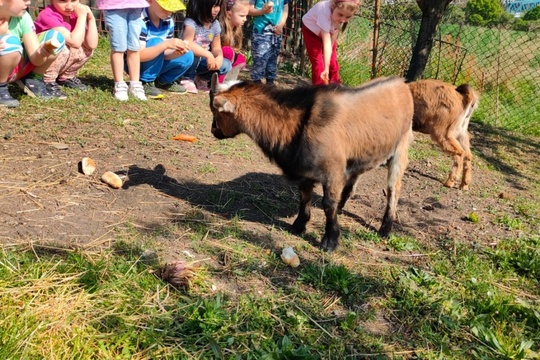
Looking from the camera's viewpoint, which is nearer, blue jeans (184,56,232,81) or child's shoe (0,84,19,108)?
child's shoe (0,84,19,108)

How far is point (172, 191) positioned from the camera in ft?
15.9

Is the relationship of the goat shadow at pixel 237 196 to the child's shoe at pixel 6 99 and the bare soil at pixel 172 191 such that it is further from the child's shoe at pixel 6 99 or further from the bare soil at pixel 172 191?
the child's shoe at pixel 6 99

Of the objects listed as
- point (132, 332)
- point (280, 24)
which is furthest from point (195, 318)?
point (280, 24)

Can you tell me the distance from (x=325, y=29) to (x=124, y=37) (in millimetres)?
2595

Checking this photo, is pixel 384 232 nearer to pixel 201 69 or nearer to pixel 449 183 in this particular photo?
pixel 449 183

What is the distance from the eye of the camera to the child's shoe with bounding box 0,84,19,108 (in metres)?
5.88

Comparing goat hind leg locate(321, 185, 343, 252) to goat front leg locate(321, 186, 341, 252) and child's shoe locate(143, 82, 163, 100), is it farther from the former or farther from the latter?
child's shoe locate(143, 82, 163, 100)

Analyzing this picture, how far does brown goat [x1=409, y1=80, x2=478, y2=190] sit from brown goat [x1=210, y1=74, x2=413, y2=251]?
1.74 m

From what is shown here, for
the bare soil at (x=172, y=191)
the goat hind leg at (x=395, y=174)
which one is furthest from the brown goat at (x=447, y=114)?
the goat hind leg at (x=395, y=174)

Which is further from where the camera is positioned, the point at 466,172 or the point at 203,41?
the point at 203,41

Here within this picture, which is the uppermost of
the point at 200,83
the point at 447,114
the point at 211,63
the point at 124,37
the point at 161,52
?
the point at 124,37

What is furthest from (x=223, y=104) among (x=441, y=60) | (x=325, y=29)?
(x=441, y=60)

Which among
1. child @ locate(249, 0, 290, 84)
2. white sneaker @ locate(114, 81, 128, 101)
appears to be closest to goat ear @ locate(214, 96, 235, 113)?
white sneaker @ locate(114, 81, 128, 101)

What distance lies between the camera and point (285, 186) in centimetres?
555
